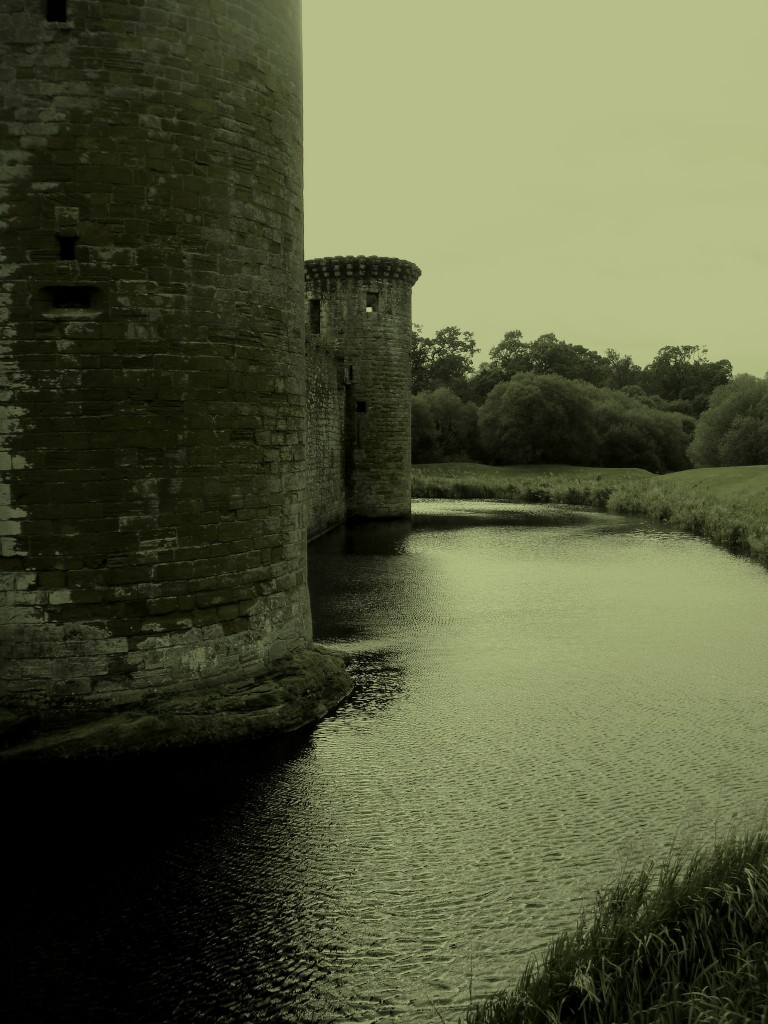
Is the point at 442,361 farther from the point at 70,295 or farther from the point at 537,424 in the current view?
the point at 70,295

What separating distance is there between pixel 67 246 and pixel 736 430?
48145mm

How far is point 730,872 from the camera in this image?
4.77m

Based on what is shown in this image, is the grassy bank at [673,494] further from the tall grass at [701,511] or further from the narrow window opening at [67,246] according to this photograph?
the narrow window opening at [67,246]

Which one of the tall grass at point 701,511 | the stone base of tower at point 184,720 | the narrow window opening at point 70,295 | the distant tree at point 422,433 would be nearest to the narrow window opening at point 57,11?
the narrow window opening at point 70,295

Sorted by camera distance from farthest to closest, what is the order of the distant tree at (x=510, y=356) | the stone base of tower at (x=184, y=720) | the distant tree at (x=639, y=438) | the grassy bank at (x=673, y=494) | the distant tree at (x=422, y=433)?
the distant tree at (x=510, y=356), the distant tree at (x=639, y=438), the distant tree at (x=422, y=433), the grassy bank at (x=673, y=494), the stone base of tower at (x=184, y=720)

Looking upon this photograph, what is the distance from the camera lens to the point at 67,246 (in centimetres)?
688

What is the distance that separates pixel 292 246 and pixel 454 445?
4845 cm

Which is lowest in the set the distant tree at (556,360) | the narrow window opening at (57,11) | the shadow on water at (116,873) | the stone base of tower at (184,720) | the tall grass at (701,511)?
the shadow on water at (116,873)

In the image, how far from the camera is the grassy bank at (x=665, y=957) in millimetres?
3676

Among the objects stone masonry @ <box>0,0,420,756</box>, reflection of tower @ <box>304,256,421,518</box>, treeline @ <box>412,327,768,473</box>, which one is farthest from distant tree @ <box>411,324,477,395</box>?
stone masonry @ <box>0,0,420,756</box>

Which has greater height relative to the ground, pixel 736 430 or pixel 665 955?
pixel 736 430

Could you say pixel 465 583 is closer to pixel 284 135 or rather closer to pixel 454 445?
pixel 284 135

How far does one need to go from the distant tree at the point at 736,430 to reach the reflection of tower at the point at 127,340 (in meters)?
45.9

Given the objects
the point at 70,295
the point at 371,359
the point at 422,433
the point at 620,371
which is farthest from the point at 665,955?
the point at 620,371
